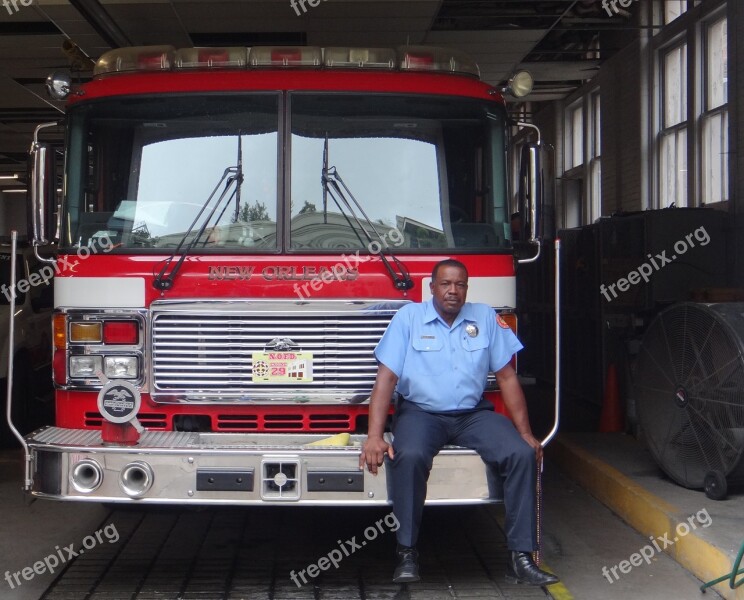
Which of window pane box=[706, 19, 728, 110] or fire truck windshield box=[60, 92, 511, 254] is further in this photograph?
window pane box=[706, 19, 728, 110]

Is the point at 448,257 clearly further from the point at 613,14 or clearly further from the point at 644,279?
the point at 613,14

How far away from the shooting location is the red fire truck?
510cm

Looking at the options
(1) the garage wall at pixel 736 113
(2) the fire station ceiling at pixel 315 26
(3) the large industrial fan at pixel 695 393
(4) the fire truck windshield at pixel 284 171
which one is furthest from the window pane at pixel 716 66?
(4) the fire truck windshield at pixel 284 171

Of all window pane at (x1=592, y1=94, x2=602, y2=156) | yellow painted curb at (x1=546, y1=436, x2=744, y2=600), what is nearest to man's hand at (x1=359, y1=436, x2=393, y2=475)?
yellow painted curb at (x1=546, y1=436, x2=744, y2=600)

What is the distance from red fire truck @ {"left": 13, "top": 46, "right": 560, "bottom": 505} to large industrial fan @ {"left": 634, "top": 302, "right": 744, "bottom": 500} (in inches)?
57.7

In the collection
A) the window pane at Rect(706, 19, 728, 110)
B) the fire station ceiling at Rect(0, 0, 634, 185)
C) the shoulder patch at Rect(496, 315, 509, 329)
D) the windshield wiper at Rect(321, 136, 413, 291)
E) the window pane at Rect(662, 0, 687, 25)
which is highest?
the window pane at Rect(662, 0, 687, 25)

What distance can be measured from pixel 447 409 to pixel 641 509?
6.33ft

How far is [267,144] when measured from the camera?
19.2 feet

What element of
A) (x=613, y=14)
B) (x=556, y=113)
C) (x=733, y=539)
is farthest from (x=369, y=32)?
(x=733, y=539)

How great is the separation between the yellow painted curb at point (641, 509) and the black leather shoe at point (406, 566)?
5.08ft

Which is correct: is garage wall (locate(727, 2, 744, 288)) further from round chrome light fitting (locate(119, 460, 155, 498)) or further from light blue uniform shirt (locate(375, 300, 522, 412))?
round chrome light fitting (locate(119, 460, 155, 498))

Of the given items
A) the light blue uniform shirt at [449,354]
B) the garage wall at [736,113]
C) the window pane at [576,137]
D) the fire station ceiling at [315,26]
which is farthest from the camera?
the window pane at [576,137]

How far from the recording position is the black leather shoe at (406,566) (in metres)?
5.09

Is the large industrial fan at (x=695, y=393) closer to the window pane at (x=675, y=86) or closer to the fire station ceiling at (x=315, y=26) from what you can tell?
the fire station ceiling at (x=315, y=26)
